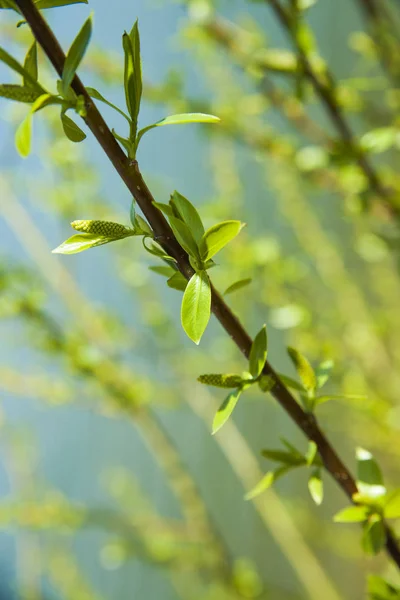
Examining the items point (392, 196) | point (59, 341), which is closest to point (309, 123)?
point (392, 196)

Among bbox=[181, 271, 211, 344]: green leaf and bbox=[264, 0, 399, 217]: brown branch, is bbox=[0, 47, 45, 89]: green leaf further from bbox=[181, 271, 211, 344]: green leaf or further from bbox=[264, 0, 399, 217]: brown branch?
bbox=[264, 0, 399, 217]: brown branch

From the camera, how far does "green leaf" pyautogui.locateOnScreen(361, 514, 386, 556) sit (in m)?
0.16

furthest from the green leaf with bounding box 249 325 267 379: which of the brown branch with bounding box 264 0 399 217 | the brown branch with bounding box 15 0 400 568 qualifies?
the brown branch with bounding box 264 0 399 217

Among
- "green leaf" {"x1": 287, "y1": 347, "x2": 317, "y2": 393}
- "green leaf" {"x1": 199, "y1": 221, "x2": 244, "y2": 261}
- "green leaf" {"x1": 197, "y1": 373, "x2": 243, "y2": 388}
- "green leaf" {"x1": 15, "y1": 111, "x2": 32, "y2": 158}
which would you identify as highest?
"green leaf" {"x1": 15, "y1": 111, "x2": 32, "y2": 158}

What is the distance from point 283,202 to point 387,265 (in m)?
0.31

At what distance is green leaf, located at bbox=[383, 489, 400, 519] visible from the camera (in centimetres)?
16

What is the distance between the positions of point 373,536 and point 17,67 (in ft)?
0.48

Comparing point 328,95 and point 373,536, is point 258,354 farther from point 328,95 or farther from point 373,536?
point 328,95

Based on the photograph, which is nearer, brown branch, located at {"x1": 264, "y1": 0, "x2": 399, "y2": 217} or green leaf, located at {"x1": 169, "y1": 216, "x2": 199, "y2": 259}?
green leaf, located at {"x1": 169, "y1": 216, "x2": 199, "y2": 259}

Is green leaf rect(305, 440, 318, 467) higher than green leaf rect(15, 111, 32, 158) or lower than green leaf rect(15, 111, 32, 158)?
lower

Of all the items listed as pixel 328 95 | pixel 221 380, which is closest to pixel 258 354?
pixel 221 380

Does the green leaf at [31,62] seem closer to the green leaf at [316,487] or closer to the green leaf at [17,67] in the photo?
the green leaf at [17,67]

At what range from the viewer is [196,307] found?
121 mm

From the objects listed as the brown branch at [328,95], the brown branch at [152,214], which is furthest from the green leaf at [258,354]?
the brown branch at [328,95]
